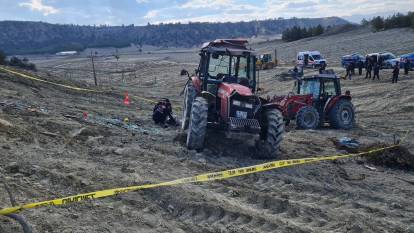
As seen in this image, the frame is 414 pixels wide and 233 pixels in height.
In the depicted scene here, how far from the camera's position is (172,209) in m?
7.20

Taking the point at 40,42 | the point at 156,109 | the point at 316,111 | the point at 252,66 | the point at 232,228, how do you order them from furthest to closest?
the point at 40,42 < the point at 316,111 < the point at 156,109 < the point at 252,66 < the point at 232,228

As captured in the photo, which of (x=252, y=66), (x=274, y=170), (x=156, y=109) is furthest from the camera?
(x=156, y=109)

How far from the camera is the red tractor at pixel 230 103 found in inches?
421

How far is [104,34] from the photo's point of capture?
6545 inches

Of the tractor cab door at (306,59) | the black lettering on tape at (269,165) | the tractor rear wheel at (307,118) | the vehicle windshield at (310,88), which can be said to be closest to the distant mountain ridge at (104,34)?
the tractor cab door at (306,59)

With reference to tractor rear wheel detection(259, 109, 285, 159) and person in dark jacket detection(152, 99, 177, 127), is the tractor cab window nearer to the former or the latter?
tractor rear wheel detection(259, 109, 285, 159)

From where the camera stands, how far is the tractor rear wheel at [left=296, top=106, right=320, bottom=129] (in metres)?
15.7

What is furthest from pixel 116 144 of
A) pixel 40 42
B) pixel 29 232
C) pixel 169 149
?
pixel 40 42

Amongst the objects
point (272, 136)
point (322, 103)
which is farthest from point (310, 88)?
point (272, 136)

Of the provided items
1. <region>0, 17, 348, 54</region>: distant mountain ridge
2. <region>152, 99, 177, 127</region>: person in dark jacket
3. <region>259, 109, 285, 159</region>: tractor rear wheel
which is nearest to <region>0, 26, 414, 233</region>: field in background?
<region>152, 99, 177, 127</region>: person in dark jacket

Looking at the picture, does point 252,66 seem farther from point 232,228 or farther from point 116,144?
point 232,228

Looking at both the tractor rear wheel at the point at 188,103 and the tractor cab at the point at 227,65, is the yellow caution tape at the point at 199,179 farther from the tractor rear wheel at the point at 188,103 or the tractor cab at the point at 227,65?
the tractor rear wheel at the point at 188,103

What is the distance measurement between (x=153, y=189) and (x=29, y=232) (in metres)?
2.49

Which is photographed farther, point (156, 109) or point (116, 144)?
point (156, 109)
